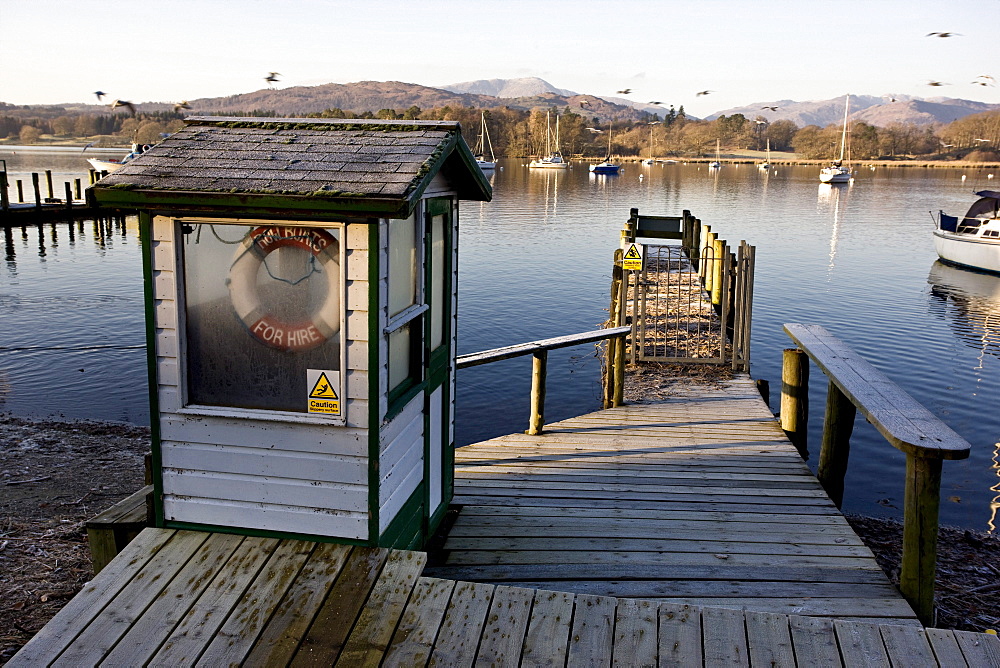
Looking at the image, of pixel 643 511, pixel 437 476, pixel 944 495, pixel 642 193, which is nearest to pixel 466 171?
pixel 437 476

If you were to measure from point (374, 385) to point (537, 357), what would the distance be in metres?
4.23

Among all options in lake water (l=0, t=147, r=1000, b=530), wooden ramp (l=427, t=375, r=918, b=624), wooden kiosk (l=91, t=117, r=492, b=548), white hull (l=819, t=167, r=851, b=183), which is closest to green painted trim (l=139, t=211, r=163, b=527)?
wooden kiosk (l=91, t=117, r=492, b=548)

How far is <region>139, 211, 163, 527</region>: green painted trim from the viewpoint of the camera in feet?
14.9

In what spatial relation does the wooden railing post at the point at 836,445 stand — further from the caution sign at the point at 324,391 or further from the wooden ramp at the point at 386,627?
the caution sign at the point at 324,391

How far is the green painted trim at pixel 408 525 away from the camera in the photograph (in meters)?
4.91

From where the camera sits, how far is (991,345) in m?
21.6

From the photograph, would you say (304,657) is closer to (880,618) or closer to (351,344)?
(351,344)

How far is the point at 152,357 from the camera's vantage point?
4.68m

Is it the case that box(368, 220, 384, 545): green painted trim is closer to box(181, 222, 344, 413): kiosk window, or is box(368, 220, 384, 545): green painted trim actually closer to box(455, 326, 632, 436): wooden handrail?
box(181, 222, 344, 413): kiosk window

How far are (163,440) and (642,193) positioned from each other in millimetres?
80905

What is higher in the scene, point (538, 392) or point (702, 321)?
point (538, 392)

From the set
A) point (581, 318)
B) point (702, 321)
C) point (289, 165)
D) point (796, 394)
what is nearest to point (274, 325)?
point (289, 165)

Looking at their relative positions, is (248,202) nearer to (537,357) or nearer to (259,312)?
(259,312)

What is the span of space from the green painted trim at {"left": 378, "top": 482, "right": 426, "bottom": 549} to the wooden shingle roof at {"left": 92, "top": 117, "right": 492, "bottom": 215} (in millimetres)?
1917
